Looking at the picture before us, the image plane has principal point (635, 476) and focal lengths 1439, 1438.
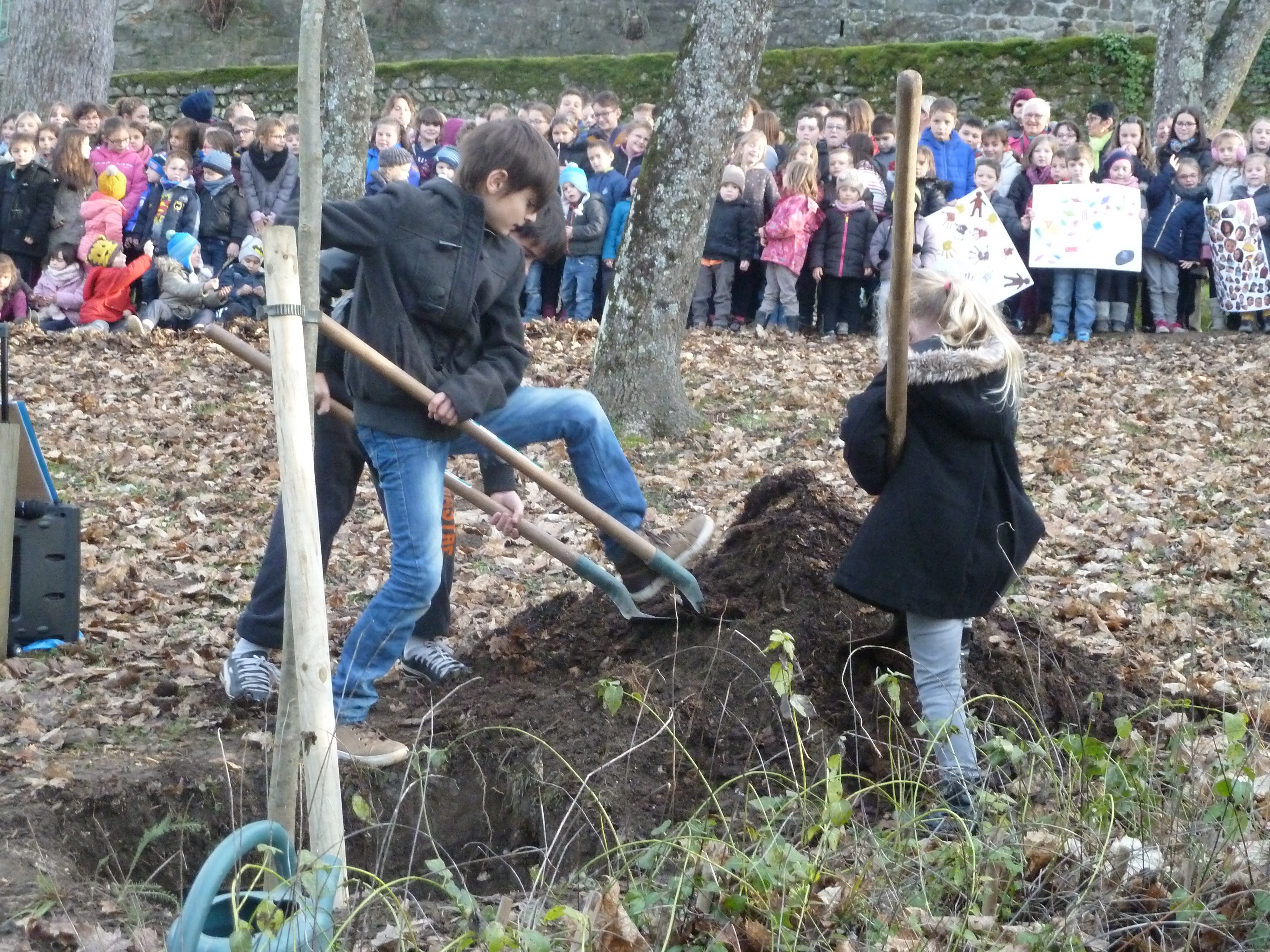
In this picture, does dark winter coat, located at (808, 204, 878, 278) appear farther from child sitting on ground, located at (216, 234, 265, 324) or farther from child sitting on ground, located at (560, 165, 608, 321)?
child sitting on ground, located at (216, 234, 265, 324)

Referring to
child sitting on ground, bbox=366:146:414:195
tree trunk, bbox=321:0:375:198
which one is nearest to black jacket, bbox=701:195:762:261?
child sitting on ground, bbox=366:146:414:195

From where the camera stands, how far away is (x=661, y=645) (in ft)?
16.5

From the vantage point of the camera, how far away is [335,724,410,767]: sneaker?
4.49 meters

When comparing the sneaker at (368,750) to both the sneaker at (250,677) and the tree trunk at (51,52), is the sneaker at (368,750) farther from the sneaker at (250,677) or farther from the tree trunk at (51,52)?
the tree trunk at (51,52)

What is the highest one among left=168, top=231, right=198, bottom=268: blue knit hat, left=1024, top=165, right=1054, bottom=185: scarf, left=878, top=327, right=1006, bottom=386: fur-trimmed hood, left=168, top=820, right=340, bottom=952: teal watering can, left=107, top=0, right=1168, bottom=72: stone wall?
left=107, top=0, right=1168, bottom=72: stone wall

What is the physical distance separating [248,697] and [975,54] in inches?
723

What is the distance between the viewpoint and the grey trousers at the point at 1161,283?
43.3 ft

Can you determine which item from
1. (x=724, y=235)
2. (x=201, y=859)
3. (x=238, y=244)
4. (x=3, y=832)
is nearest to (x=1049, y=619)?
(x=201, y=859)

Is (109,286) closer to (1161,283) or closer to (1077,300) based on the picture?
(1077,300)

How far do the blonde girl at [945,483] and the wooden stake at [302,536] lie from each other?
1591mm

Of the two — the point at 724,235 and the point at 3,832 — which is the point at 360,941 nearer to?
the point at 3,832

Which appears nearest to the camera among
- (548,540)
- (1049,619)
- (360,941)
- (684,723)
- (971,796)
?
(360,941)

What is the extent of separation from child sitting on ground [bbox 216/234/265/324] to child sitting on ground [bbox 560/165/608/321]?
2765 millimetres

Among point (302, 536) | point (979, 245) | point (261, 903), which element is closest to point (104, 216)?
point (979, 245)
